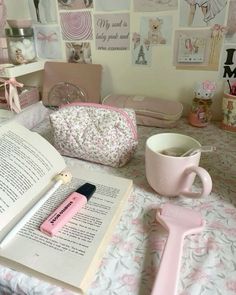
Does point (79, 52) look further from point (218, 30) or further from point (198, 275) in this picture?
point (198, 275)

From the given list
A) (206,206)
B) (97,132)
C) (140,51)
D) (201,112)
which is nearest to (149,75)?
(140,51)

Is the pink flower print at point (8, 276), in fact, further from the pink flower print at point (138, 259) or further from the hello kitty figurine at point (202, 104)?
the hello kitty figurine at point (202, 104)

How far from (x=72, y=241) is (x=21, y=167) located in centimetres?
14

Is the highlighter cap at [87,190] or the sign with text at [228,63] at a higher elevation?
the sign with text at [228,63]

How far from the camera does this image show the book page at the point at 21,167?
0.34 metres

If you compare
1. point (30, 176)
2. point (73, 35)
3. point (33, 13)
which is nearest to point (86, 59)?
point (73, 35)

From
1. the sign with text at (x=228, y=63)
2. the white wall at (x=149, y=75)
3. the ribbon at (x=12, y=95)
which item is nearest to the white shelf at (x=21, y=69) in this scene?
the ribbon at (x=12, y=95)

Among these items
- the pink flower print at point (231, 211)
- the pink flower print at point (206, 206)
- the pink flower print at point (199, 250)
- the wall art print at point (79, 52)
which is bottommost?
the pink flower print at point (199, 250)

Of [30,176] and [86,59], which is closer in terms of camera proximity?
[30,176]

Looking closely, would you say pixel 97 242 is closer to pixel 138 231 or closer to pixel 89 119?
pixel 138 231

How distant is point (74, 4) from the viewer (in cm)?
66

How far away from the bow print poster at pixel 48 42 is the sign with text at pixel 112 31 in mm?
122

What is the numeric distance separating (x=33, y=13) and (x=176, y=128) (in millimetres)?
503

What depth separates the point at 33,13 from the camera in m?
0.72
